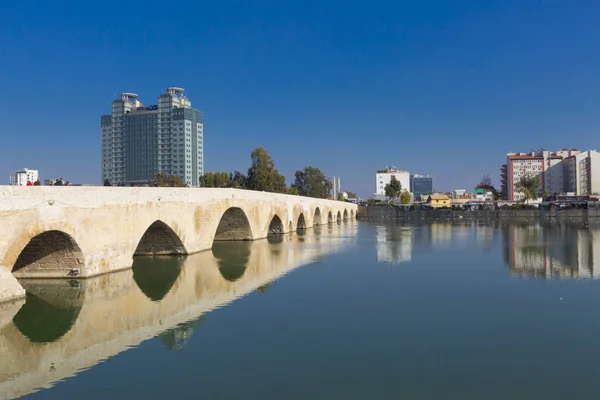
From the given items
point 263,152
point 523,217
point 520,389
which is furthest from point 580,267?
point 523,217

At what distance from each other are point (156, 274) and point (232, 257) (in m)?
5.23

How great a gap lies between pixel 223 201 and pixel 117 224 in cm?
833

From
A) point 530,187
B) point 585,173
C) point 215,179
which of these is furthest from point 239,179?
point 585,173

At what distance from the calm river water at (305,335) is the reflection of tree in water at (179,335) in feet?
0.14

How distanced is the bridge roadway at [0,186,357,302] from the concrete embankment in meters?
53.9

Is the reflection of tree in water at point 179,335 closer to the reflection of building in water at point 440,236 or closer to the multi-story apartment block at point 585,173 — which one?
the reflection of building in water at point 440,236

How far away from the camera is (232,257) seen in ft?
72.5

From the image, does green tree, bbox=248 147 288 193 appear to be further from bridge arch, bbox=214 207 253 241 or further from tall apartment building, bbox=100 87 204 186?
tall apartment building, bbox=100 87 204 186

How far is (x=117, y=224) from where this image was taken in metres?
15.8

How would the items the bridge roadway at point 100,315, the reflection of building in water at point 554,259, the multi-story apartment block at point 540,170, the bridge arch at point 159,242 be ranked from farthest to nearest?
the multi-story apartment block at point 540,170
the bridge arch at point 159,242
the reflection of building in water at point 554,259
the bridge roadway at point 100,315

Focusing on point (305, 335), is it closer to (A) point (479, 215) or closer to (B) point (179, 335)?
(B) point (179, 335)

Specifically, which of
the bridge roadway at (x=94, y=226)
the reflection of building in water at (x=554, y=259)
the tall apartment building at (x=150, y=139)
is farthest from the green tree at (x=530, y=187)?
the tall apartment building at (x=150, y=139)

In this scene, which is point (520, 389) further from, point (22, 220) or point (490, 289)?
point (22, 220)

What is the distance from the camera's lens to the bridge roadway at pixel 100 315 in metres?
8.48
